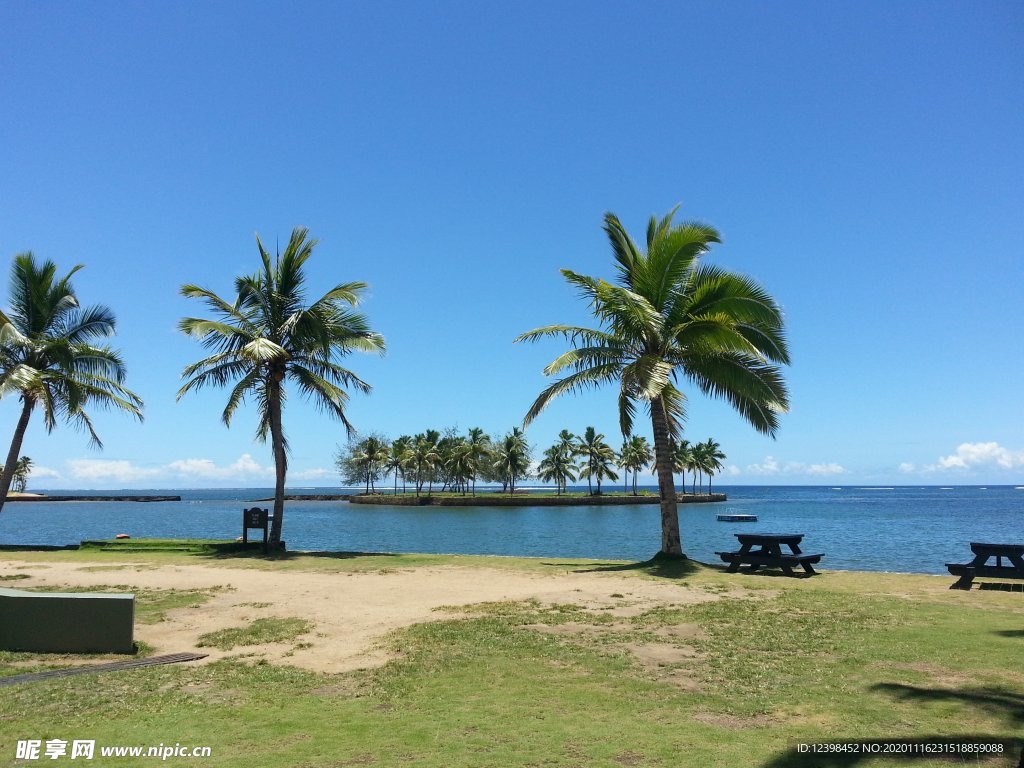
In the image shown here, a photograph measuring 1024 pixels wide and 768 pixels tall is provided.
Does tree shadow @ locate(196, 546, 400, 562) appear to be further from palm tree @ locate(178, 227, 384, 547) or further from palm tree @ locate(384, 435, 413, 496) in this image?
palm tree @ locate(384, 435, 413, 496)

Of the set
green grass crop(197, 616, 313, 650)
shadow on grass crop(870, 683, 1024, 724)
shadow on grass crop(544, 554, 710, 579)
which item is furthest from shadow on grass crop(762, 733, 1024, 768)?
shadow on grass crop(544, 554, 710, 579)

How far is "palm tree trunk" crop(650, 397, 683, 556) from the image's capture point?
18.5 metres

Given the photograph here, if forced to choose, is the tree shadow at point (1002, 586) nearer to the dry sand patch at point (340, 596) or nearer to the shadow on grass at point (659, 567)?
the shadow on grass at point (659, 567)

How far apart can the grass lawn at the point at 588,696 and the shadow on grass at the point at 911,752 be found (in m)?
0.03

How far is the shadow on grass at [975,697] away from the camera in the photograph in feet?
19.9

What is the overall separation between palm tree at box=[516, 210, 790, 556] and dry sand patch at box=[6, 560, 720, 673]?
494 cm

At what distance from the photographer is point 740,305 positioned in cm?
1764

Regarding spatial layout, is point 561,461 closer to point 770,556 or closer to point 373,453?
point 373,453

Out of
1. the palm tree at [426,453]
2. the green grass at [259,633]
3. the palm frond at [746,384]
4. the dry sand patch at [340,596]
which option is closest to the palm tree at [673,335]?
the palm frond at [746,384]

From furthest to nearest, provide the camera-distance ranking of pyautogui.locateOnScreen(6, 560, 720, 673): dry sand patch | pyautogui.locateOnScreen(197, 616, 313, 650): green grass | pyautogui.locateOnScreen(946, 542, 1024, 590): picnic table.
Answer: pyautogui.locateOnScreen(946, 542, 1024, 590): picnic table → pyautogui.locateOnScreen(197, 616, 313, 650): green grass → pyautogui.locateOnScreen(6, 560, 720, 673): dry sand patch

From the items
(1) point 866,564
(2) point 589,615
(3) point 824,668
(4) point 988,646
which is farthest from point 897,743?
(1) point 866,564

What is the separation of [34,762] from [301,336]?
19.8m

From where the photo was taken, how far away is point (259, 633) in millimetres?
9914

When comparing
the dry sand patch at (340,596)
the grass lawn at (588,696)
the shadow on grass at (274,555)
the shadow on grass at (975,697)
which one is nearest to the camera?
the grass lawn at (588,696)
